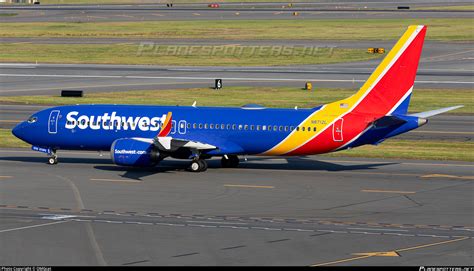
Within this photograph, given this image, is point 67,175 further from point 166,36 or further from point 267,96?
point 166,36

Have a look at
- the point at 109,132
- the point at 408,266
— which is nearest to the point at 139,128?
the point at 109,132

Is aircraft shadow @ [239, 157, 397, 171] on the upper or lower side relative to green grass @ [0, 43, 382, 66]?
lower

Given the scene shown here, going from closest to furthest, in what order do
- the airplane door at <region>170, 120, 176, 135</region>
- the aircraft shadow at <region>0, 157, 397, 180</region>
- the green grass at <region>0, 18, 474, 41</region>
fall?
1. the aircraft shadow at <region>0, 157, 397, 180</region>
2. the airplane door at <region>170, 120, 176, 135</region>
3. the green grass at <region>0, 18, 474, 41</region>

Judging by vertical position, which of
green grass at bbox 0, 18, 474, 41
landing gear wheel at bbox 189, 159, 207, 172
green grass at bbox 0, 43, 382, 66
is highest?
green grass at bbox 0, 18, 474, 41

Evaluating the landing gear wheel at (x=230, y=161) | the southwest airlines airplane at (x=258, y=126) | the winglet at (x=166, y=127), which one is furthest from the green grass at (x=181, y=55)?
the winglet at (x=166, y=127)

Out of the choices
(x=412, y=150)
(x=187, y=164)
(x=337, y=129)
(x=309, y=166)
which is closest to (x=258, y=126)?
(x=337, y=129)

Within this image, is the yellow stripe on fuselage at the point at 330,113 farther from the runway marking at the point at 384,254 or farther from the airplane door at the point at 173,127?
the runway marking at the point at 384,254

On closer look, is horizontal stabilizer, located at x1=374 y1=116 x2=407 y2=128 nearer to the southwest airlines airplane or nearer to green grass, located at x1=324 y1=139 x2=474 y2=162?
the southwest airlines airplane

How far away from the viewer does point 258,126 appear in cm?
5716

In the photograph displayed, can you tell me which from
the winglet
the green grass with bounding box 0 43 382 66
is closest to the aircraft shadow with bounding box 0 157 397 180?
the winglet

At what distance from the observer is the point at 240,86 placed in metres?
102

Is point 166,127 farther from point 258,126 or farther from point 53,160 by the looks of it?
point 53,160

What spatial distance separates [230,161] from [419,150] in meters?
14.7

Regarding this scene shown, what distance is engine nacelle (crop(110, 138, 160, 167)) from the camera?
5591 cm
